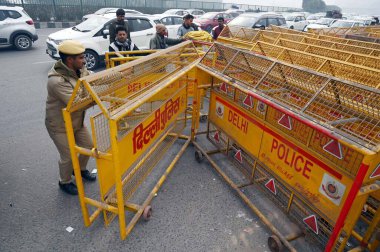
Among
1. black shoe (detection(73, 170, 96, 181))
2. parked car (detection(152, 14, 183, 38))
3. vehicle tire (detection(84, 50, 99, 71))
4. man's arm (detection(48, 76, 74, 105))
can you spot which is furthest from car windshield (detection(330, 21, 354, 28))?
man's arm (detection(48, 76, 74, 105))

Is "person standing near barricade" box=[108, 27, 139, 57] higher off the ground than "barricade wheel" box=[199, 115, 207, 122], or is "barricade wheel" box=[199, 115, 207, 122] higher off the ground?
"person standing near barricade" box=[108, 27, 139, 57]

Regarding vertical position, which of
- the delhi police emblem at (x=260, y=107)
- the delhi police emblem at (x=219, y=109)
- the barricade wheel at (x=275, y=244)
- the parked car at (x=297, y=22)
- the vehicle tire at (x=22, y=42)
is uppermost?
the parked car at (x=297, y=22)

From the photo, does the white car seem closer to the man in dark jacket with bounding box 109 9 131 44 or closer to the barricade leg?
the man in dark jacket with bounding box 109 9 131 44

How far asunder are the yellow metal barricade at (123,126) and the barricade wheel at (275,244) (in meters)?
1.38

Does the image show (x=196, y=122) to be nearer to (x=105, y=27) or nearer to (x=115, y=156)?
(x=115, y=156)

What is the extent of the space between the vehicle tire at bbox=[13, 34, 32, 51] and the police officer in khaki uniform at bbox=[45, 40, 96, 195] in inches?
407

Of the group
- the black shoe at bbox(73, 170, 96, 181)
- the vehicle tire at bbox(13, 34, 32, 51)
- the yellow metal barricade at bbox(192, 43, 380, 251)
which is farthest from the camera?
the vehicle tire at bbox(13, 34, 32, 51)

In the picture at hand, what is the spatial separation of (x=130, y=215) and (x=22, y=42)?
11.4m

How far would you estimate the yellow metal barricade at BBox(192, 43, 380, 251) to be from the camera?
6.76 ft

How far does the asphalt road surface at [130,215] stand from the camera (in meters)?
2.81

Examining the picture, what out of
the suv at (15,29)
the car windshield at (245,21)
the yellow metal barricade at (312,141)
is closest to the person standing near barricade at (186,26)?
the yellow metal barricade at (312,141)

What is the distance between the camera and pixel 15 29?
1078 centimetres

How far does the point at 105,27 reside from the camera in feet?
28.9

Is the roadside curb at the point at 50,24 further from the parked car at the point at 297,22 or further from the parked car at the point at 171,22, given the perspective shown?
the parked car at the point at 297,22
